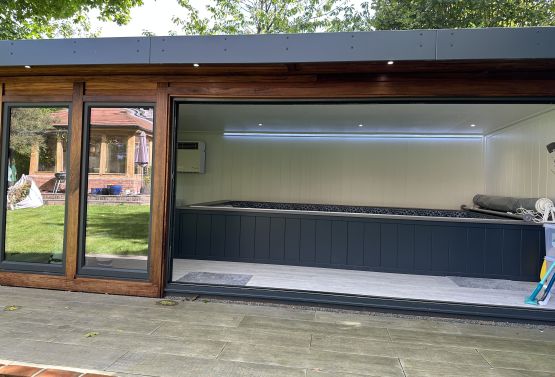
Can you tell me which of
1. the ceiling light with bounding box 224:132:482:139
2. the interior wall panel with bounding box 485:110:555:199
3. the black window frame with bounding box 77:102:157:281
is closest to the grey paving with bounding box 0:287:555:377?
the black window frame with bounding box 77:102:157:281

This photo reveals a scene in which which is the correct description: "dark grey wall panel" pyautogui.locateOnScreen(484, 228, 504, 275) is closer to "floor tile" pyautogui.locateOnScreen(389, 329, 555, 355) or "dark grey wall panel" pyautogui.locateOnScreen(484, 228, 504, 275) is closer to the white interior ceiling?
the white interior ceiling

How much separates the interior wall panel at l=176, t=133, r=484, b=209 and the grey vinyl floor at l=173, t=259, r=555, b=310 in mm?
2629

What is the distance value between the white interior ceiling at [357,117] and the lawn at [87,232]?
78.9 inches

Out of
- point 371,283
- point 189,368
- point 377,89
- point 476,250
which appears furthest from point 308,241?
point 189,368

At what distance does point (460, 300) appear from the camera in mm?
3895

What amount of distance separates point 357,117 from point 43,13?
9254mm

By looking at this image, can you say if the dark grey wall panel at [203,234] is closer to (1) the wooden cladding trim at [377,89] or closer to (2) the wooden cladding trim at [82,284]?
(2) the wooden cladding trim at [82,284]

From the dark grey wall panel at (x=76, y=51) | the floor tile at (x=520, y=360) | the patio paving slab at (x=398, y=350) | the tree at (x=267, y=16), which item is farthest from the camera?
the tree at (x=267, y=16)

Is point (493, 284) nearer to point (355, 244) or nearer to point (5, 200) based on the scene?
point (355, 244)

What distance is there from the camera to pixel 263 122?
21.4 feet

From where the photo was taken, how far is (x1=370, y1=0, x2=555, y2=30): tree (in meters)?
10.7

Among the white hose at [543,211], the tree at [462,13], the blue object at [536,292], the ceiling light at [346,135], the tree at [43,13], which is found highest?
the tree at [462,13]

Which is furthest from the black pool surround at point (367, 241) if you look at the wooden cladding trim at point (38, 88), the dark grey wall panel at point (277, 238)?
the wooden cladding trim at point (38, 88)

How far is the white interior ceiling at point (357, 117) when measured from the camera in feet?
16.5
